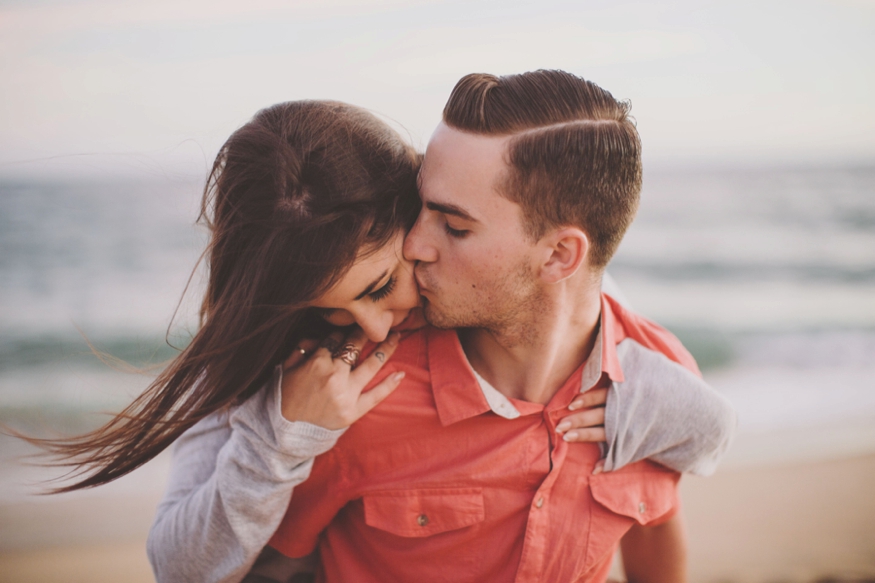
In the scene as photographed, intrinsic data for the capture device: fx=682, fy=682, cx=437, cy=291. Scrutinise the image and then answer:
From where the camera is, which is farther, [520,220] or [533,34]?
[533,34]

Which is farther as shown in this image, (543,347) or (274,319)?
(543,347)

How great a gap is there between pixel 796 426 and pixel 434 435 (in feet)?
14.1

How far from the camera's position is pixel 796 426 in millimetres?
5270

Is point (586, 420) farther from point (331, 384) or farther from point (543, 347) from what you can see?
point (331, 384)

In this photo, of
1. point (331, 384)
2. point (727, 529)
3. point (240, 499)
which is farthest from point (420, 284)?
point (727, 529)

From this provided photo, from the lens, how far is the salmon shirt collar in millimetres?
2002

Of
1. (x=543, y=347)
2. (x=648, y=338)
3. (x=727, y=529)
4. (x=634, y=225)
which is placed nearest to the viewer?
(x=543, y=347)

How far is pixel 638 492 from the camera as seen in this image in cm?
211

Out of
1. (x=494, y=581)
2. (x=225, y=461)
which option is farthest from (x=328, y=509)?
(x=494, y=581)

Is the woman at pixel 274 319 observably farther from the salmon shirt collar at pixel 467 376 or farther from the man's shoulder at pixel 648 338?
the man's shoulder at pixel 648 338

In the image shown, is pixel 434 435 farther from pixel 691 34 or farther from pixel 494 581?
pixel 691 34

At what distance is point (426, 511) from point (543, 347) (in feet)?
1.97

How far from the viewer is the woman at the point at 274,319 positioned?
1.74 meters

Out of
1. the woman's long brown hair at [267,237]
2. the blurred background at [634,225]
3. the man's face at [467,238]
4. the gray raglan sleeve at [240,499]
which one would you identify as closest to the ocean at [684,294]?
the blurred background at [634,225]
